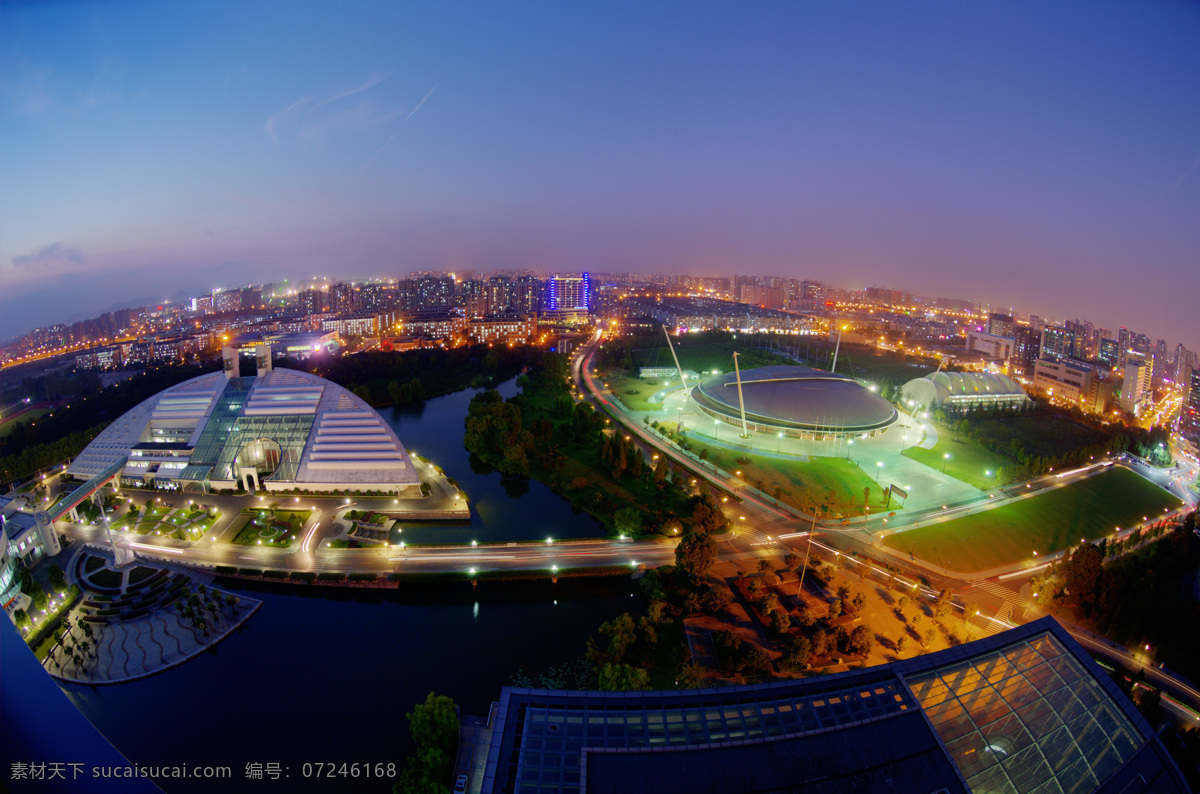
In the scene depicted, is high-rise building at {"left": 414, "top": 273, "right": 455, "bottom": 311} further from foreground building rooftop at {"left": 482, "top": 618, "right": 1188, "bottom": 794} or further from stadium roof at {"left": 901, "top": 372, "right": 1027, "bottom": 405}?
foreground building rooftop at {"left": 482, "top": 618, "right": 1188, "bottom": 794}

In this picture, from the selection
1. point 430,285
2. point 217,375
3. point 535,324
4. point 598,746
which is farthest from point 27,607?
point 430,285

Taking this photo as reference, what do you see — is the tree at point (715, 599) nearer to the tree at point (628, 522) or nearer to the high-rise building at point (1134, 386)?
the tree at point (628, 522)

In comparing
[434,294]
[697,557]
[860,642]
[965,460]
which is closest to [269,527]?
[697,557]

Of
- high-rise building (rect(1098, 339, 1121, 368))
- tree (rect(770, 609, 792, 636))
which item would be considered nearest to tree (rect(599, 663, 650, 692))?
tree (rect(770, 609, 792, 636))

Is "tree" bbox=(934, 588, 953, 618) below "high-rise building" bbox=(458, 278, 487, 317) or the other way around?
below

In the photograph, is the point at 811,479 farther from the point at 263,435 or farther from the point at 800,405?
the point at 263,435

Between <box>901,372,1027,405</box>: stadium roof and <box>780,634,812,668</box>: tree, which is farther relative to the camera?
<box>901,372,1027,405</box>: stadium roof
